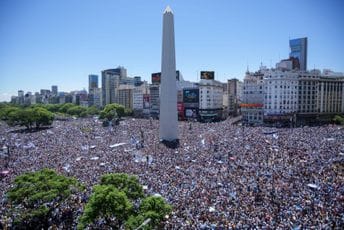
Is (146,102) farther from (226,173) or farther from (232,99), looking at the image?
(226,173)

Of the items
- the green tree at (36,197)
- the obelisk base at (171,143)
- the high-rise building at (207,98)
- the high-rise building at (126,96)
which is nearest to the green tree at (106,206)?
the green tree at (36,197)

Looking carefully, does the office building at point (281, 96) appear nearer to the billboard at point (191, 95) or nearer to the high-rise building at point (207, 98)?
the high-rise building at point (207, 98)

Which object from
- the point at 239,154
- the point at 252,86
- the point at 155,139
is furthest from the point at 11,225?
the point at 252,86

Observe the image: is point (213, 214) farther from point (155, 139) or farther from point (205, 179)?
point (155, 139)

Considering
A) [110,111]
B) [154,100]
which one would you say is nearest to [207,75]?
[154,100]

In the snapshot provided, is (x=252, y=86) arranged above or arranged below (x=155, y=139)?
above
